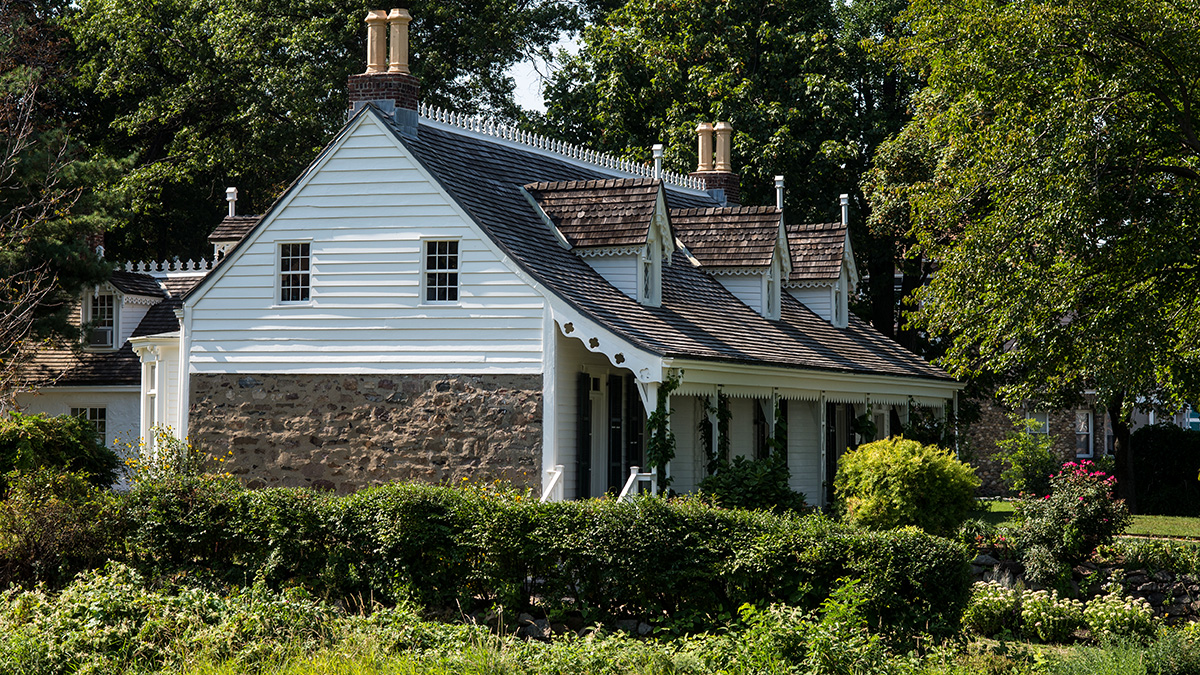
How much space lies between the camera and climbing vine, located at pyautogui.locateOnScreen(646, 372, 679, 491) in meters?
17.0

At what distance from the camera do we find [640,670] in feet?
33.5

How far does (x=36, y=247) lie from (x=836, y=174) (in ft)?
63.7

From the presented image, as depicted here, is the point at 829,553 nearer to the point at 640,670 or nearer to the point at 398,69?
the point at 640,670

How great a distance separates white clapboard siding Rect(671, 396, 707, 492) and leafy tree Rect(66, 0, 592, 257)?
56.2 ft

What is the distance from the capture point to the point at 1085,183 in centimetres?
1775

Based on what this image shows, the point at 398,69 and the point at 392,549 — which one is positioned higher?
the point at 398,69

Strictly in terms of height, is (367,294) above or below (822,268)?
below

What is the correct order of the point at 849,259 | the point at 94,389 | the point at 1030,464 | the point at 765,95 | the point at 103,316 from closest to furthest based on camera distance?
the point at 849,259 < the point at 94,389 < the point at 1030,464 < the point at 103,316 < the point at 765,95

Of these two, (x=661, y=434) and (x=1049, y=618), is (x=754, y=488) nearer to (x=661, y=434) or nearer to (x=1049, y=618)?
(x=661, y=434)

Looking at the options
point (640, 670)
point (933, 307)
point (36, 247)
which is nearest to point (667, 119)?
point (933, 307)

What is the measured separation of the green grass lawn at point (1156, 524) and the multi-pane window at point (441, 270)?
1022 centimetres

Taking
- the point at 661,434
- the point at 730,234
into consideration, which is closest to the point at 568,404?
the point at 661,434

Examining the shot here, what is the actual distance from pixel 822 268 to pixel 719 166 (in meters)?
4.00

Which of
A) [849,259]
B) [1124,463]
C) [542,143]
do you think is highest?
[542,143]
